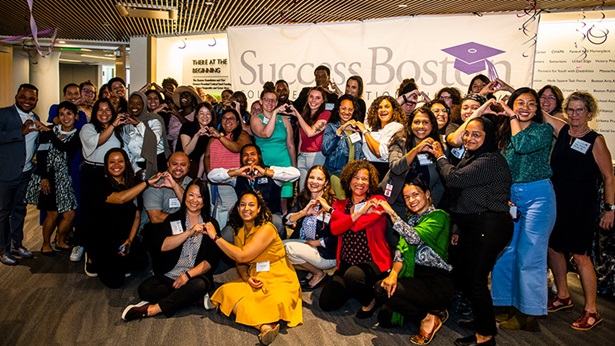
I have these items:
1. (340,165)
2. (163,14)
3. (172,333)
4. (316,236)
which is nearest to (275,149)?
(340,165)

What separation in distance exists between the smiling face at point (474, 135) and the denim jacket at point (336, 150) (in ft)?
3.99

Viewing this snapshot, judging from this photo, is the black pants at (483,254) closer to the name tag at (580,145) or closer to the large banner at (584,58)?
the name tag at (580,145)

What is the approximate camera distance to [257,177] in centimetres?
414

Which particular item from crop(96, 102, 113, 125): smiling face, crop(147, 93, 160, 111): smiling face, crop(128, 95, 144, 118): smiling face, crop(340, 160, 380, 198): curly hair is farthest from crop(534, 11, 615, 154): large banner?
crop(96, 102, 113, 125): smiling face

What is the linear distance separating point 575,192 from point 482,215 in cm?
100

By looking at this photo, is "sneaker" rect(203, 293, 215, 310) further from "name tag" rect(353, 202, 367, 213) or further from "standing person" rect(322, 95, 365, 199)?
"standing person" rect(322, 95, 365, 199)

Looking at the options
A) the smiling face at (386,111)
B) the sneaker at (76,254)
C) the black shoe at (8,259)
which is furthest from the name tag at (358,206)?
the black shoe at (8,259)

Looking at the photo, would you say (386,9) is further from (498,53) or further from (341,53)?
(498,53)

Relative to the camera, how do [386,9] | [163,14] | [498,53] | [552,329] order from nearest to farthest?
[552,329]
[498,53]
[386,9]
[163,14]

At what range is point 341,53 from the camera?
6.00 m

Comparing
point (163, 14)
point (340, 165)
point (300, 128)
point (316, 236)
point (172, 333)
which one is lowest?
point (172, 333)

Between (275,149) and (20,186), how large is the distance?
7.89 feet

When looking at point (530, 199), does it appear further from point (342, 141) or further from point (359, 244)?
point (342, 141)

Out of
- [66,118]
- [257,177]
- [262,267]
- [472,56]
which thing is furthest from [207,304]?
[472,56]
